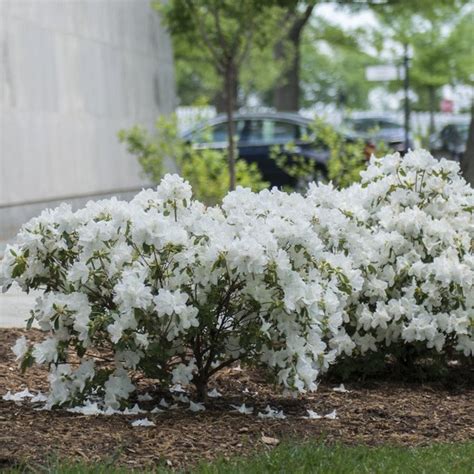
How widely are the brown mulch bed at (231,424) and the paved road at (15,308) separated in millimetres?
1191

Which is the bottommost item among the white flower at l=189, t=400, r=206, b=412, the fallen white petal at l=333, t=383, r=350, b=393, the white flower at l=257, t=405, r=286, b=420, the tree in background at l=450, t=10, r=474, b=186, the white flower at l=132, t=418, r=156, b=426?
the fallen white petal at l=333, t=383, r=350, b=393

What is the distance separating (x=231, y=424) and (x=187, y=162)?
12.0 metres

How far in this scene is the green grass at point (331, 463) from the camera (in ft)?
16.8

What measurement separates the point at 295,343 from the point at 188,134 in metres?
14.3

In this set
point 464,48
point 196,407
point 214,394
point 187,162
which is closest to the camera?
point 196,407

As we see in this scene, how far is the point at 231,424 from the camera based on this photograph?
621 cm

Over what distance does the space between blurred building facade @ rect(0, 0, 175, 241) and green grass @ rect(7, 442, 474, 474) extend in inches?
365

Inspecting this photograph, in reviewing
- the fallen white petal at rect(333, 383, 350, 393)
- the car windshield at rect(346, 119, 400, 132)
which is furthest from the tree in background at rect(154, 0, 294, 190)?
the car windshield at rect(346, 119, 400, 132)

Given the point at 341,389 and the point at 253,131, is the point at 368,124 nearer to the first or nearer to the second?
the point at 253,131

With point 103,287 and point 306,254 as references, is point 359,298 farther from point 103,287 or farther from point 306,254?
point 103,287

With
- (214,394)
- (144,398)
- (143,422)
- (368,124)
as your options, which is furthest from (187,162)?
(368,124)

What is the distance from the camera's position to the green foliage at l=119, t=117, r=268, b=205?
17406mm

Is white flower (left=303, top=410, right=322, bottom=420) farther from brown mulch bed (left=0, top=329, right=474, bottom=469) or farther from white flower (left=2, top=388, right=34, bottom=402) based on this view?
white flower (left=2, top=388, right=34, bottom=402)

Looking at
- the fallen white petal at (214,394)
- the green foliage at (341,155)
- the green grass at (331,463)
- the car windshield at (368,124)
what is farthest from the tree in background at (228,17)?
the car windshield at (368,124)
